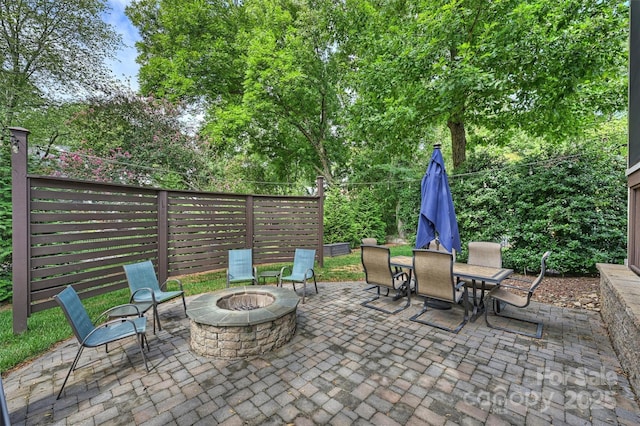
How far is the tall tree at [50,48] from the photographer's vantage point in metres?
7.43

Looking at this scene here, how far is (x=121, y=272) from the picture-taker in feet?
15.4

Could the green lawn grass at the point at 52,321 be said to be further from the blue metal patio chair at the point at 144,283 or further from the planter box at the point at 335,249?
the planter box at the point at 335,249

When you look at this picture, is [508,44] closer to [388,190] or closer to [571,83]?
[571,83]

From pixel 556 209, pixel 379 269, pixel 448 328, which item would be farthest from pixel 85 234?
pixel 556 209

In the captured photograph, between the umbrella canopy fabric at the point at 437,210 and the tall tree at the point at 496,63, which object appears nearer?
the umbrella canopy fabric at the point at 437,210

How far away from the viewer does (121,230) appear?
4.73m

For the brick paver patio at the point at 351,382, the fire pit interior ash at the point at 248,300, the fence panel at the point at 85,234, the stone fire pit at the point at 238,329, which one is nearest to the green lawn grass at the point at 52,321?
the brick paver patio at the point at 351,382

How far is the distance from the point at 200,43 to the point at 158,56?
7.16ft

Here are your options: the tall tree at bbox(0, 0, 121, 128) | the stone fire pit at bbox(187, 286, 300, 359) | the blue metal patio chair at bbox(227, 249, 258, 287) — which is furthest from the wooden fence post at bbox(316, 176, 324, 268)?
the tall tree at bbox(0, 0, 121, 128)

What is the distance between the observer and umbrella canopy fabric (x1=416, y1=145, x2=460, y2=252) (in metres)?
4.34

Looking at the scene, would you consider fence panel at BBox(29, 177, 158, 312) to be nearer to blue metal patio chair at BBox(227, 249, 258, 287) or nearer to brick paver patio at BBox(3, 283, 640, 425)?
brick paver patio at BBox(3, 283, 640, 425)

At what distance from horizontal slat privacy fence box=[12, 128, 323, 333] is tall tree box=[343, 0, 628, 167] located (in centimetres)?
367

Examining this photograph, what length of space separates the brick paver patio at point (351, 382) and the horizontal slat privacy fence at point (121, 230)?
1.19 m

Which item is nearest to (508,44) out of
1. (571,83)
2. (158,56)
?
(571,83)
